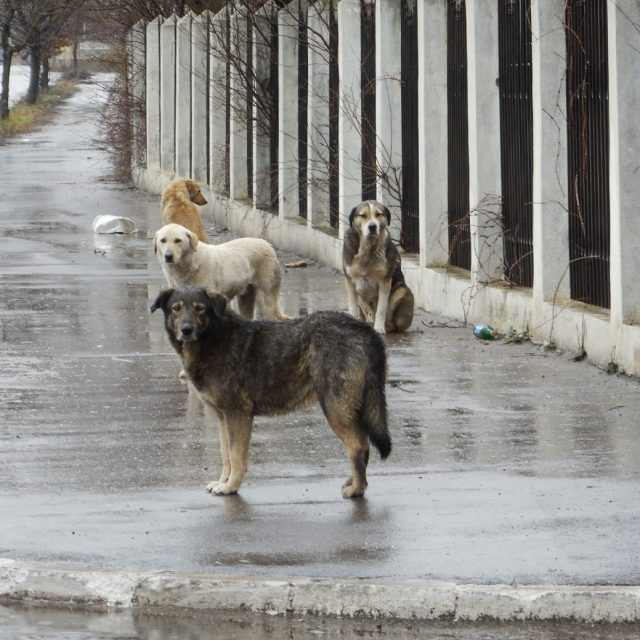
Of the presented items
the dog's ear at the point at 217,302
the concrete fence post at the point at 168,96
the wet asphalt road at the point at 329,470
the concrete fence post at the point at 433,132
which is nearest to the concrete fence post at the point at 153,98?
the concrete fence post at the point at 168,96

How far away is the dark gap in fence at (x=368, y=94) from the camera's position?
18.6 metres

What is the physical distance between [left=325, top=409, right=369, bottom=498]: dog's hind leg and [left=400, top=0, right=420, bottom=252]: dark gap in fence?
913cm

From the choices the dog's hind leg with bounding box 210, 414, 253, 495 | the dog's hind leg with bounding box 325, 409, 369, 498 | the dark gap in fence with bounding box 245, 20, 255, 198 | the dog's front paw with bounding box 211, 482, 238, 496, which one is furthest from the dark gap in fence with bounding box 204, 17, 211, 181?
the dog's hind leg with bounding box 325, 409, 369, 498

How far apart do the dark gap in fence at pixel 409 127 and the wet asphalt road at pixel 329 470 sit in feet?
7.15

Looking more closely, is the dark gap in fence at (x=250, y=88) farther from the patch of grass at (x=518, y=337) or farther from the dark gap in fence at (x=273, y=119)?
the patch of grass at (x=518, y=337)

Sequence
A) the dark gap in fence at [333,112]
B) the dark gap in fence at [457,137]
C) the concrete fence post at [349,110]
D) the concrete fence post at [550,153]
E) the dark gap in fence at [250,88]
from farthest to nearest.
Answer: the dark gap in fence at [250,88] → the dark gap in fence at [333,112] → the concrete fence post at [349,110] → the dark gap in fence at [457,137] → the concrete fence post at [550,153]

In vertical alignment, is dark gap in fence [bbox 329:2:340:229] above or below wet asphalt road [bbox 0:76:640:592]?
above

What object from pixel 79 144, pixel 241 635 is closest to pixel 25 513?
pixel 241 635

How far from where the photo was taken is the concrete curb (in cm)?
643

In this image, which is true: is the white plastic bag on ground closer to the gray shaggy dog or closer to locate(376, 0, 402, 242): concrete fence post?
locate(376, 0, 402, 242): concrete fence post

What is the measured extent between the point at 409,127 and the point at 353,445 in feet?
32.0

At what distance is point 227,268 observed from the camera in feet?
43.8

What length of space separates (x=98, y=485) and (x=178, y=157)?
77.7 ft

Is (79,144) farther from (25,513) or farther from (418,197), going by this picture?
(25,513)
